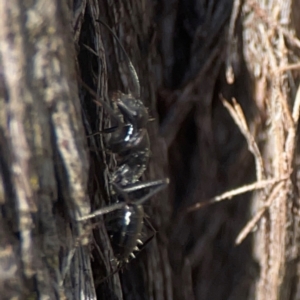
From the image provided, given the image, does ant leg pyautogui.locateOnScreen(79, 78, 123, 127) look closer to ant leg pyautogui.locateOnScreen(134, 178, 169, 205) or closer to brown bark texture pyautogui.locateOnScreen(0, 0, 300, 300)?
brown bark texture pyautogui.locateOnScreen(0, 0, 300, 300)

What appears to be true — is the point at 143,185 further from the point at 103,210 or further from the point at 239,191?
the point at 239,191

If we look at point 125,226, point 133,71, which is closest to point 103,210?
point 125,226

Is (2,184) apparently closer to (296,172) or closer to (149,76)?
(149,76)

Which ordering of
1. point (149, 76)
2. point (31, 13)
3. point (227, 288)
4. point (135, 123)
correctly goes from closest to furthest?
point (31, 13) → point (135, 123) → point (149, 76) → point (227, 288)

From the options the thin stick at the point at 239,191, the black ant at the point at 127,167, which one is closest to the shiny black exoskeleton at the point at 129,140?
the black ant at the point at 127,167

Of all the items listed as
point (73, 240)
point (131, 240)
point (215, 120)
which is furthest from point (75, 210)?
point (215, 120)

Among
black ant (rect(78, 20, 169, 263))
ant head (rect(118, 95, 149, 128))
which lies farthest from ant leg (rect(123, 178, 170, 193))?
ant head (rect(118, 95, 149, 128))
